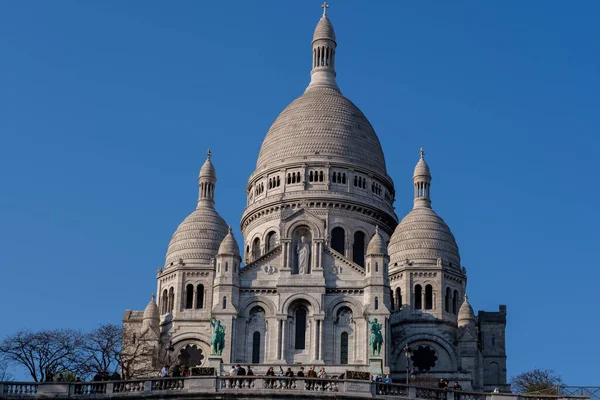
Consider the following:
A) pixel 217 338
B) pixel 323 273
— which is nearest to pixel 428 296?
pixel 323 273

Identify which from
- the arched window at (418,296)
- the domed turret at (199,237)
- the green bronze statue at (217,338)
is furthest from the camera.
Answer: the domed turret at (199,237)

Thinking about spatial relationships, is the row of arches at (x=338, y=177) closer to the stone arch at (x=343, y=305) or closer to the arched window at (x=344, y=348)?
the stone arch at (x=343, y=305)

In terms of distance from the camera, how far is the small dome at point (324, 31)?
134m

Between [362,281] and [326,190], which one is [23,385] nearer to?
[362,281]

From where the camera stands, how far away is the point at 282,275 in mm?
107000

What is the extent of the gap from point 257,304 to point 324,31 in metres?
35.9

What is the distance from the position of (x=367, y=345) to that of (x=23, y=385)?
54.2m

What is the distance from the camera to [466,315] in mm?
110625

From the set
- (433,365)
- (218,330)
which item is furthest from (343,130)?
(218,330)

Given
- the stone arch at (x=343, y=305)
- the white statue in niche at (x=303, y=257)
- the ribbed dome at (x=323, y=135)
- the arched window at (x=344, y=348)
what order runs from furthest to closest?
the ribbed dome at (x=323, y=135) → the white statue in niche at (x=303, y=257) → the stone arch at (x=343, y=305) → the arched window at (x=344, y=348)

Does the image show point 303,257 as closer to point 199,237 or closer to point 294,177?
point 199,237

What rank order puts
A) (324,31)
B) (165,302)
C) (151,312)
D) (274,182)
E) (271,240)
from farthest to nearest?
(324,31) < (274,182) < (271,240) < (165,302) < (151,312)

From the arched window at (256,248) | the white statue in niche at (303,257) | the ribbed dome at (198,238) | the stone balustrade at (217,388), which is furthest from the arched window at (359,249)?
the stone balustrade at (217,388)

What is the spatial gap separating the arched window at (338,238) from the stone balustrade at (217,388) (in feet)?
219
